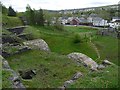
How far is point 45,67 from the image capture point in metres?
22.9

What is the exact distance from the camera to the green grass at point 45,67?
61.4ft

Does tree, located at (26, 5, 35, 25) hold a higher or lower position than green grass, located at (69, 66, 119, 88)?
higher

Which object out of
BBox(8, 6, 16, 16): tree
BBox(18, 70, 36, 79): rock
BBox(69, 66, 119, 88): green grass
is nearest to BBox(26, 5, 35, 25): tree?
BBox(8, 6, 16, 16): tree

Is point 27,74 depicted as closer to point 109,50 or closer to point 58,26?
point 109,50

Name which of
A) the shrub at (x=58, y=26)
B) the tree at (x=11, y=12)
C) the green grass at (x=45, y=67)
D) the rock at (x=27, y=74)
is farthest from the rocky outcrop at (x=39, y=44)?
the shrub at (x=58, y=26)

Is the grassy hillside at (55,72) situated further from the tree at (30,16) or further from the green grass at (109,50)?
the tree at (30,16)

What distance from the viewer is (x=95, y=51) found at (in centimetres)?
4688

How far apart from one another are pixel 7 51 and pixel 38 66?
4.81m

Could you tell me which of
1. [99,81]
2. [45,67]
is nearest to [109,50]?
[45,67]

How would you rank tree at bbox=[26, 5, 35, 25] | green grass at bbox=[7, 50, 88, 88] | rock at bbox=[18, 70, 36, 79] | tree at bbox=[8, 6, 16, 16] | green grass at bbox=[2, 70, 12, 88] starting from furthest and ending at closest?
tree at bbox=[8, 6, 16, 16] < tree at bbox=[26, 5, 35, 25] < rock at bbox=[18, 70, 36, 79] < green grass at bbox=[7, 50, 88, 88] < green grass at bbox=[2, 70, 12, 88]

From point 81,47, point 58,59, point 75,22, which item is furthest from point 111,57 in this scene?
point 75,22

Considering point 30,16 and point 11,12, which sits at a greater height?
point 11,12

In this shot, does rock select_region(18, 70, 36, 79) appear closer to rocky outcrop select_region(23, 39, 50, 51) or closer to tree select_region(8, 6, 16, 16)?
rocky outcrop select_region(23, 39, 50, 51)

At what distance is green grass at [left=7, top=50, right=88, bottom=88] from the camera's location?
61.4 feet
